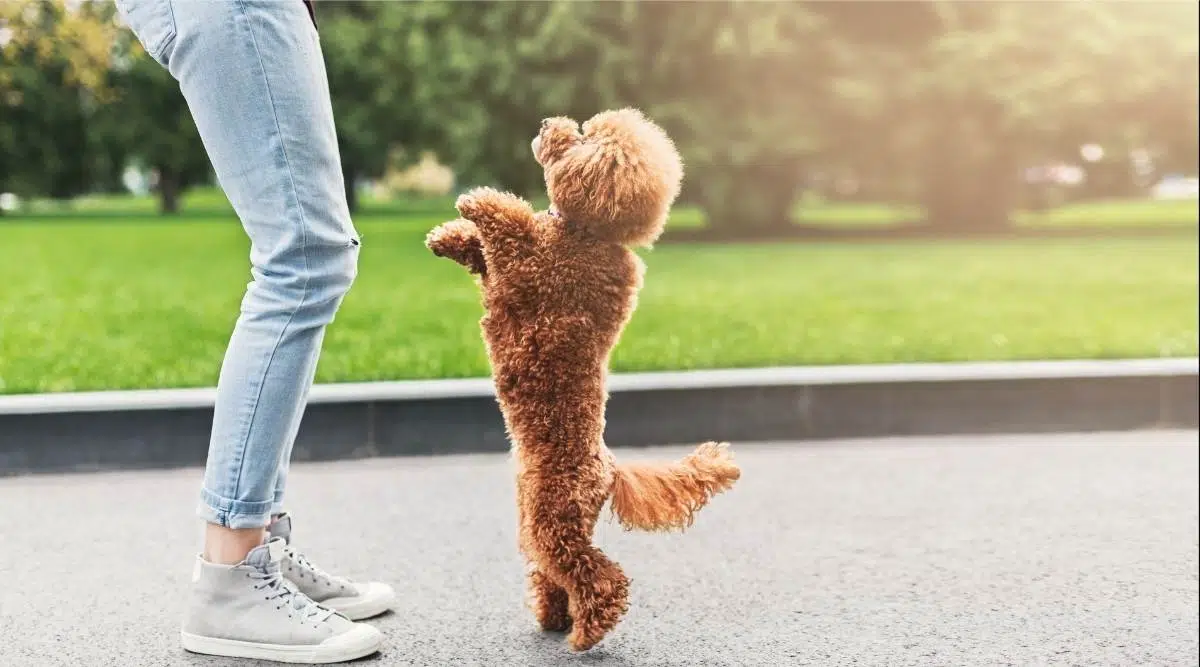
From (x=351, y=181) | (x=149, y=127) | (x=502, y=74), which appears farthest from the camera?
(x=351, y=181)

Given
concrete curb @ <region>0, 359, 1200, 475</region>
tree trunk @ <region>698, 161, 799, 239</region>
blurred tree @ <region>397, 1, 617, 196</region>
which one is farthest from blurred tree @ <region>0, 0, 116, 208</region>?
concrete curb @ <region>0, 359, 1200, 475</region>

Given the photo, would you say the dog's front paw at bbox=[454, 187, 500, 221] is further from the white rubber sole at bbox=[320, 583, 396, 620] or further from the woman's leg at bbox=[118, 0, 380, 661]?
the white rubber sole at bbox=[320, 583, 396, 620]

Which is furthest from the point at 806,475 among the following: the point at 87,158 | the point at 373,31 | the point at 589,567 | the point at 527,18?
the point at 87,158

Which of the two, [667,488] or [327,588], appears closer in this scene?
[667,488]

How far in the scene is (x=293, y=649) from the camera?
8.30 ft

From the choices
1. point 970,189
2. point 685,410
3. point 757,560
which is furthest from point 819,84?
point 757,560

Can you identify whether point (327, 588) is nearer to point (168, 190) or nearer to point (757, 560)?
point (757, 560)

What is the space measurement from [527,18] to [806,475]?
1218 centimetres

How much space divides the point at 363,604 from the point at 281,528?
271 mm

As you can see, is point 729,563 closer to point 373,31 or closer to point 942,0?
point 942,0

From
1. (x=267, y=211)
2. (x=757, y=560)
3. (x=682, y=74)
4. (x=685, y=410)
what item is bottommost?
(x=757, y=560)

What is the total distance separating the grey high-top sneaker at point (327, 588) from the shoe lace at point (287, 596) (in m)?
0.21

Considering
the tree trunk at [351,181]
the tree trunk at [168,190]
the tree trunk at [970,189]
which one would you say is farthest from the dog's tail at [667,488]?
the tree trunk at [168,190]

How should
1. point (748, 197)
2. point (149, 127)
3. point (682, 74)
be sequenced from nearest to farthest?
point (682, 74) → point (748, 197) → point (149, 127)
